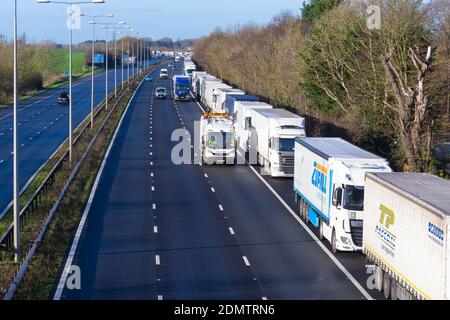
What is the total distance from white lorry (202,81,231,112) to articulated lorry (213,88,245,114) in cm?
129

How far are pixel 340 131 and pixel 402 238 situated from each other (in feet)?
94.1

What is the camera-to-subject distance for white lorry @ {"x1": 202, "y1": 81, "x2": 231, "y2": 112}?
69.9m

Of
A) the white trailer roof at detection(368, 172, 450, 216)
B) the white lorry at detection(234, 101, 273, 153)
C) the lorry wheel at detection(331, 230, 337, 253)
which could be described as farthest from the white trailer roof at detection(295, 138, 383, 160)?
the white lorry at detection(234, 101, 273, 153)

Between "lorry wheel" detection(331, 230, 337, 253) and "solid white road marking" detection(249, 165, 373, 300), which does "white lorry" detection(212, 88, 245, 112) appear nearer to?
"solid white road marking" detection(249, 165, 373, 300)

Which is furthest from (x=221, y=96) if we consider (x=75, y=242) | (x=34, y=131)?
(x=75, y=242)

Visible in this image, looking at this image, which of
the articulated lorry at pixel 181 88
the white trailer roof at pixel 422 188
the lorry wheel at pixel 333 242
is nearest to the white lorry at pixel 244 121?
the lorry wheel at pixel 333 242

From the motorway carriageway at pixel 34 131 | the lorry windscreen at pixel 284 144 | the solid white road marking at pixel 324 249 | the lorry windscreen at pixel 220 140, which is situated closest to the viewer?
the solid white road marking at pixel 324 249

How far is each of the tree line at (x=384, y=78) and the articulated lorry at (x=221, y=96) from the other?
4421mm

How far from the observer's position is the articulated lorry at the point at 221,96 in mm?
61075

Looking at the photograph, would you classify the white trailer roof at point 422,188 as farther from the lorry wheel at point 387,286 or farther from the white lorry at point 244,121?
the white lorry at point 244,121

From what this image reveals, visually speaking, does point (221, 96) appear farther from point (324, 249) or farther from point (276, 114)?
point (324, 249)

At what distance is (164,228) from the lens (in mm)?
27859

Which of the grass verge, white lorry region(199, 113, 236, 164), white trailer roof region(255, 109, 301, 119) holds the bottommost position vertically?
the grass verge
